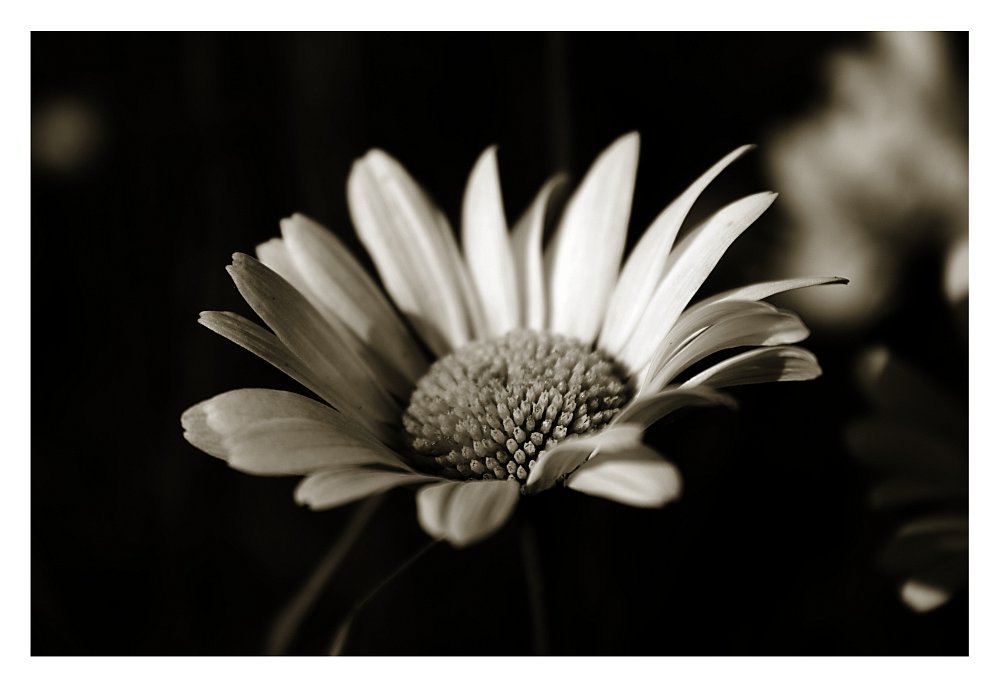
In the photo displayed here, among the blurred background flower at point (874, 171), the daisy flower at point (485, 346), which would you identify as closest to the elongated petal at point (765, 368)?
the daisy flower at point (485, 346)

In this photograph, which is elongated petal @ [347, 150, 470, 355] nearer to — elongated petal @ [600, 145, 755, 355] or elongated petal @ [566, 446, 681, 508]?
elongated petal @ [600, 145, 755, 355]

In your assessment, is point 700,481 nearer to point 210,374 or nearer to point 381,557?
point 381,557

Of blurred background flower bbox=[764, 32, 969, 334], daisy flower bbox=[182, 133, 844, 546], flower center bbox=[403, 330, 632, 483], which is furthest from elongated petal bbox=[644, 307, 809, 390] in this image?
blurred background flower bbox=[764, 32, 969, 334]

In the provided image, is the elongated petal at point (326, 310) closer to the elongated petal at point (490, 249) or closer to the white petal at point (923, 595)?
the elongated petal at point (490, 249)

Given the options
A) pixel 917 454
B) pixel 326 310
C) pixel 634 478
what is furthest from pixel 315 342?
pixel 917 454

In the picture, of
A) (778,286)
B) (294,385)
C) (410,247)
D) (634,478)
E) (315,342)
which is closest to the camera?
(634,478)

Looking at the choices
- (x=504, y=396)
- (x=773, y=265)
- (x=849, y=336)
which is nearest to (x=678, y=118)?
(x=773, y=265)

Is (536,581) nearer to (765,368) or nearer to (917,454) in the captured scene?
(765,368)
